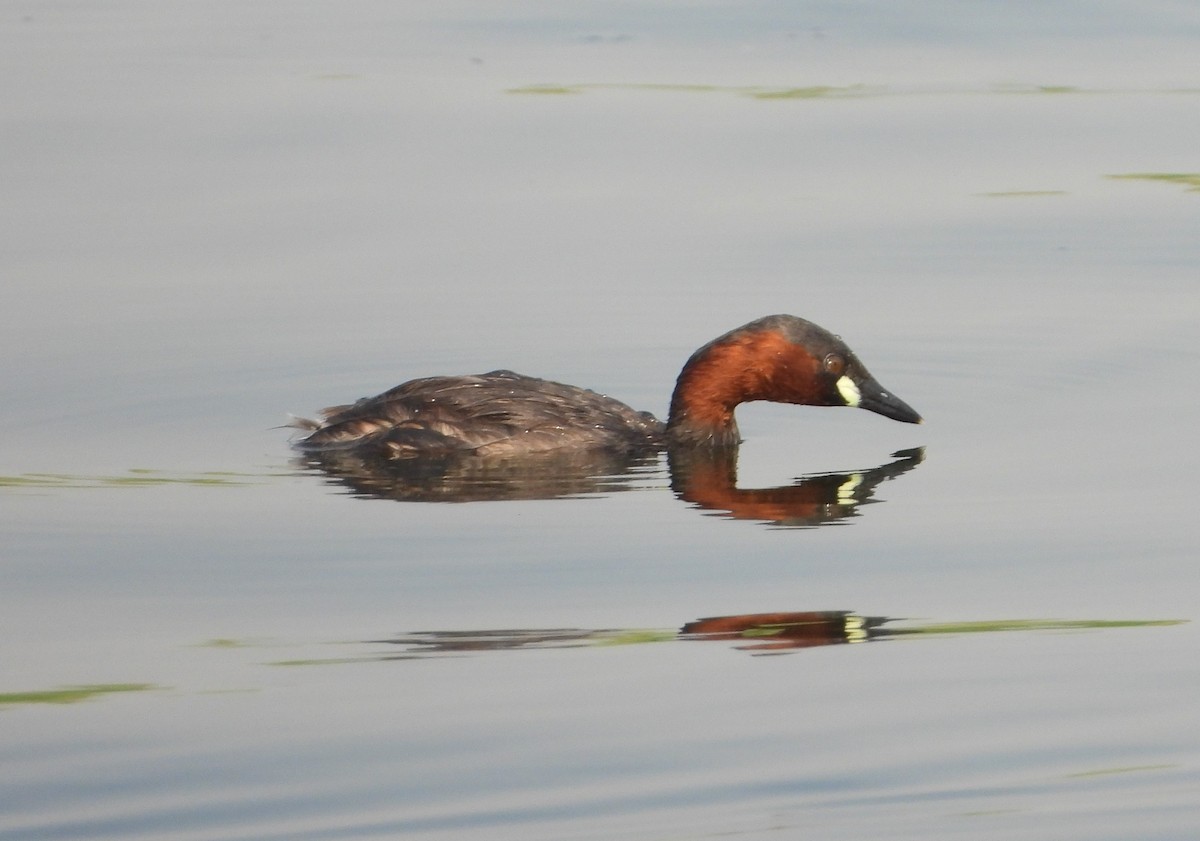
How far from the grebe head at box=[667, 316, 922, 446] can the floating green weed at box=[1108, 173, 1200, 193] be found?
5.49 meters

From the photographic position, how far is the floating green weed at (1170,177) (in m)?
14.7

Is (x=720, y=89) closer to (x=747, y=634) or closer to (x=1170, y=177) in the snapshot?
(x=1170, y=177)

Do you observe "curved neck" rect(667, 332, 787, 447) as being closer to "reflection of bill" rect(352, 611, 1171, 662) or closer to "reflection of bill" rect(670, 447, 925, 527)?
"reflection of bill" rect(670, 447, 925, 527)

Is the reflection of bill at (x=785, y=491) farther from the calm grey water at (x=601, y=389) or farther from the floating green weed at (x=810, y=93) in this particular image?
the floating green weed at (x=810, y=93)

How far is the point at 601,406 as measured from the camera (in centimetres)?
975

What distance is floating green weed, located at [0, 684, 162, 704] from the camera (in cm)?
606

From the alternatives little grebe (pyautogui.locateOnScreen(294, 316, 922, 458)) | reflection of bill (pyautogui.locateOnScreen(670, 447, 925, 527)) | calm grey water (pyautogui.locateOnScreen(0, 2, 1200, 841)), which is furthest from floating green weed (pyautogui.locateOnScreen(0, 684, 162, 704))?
little grebe (pyautogui.locateOnScreen(294, 316, 922, 458))

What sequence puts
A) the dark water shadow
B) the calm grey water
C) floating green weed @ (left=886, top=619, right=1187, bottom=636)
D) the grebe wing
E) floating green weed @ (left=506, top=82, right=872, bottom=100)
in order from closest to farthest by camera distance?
→ the calm grey water → the dark water shadow → floating green weed @ (left=886, top=619, right=1187, bottom=636) → the grebe wing → floating green weed @ (left=506, top=82, right=872, bottom=100)

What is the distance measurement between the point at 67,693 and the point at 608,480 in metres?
3.40

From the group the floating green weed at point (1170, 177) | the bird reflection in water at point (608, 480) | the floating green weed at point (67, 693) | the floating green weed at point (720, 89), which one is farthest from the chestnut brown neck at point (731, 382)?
the floating green weed at point (720, 89)

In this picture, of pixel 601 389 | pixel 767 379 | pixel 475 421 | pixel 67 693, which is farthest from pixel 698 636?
pixel 601 389

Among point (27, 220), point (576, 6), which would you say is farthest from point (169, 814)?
point (576, 6)

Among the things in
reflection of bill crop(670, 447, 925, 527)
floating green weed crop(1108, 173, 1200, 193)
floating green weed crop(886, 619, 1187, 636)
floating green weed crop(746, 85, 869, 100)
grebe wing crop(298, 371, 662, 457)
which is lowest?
floating green weed crop(886, 619, 1187, 636)

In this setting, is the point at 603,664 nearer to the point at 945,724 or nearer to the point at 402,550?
the point at 945,724
